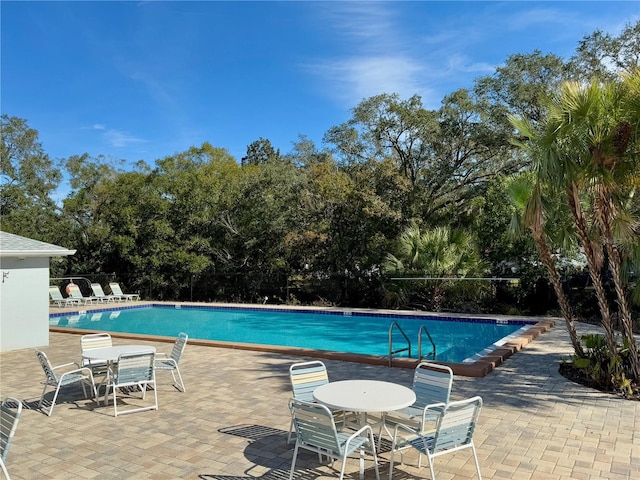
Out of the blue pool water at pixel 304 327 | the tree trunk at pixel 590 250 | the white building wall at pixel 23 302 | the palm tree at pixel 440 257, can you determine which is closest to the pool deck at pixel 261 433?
the tree trunk at pixel 590 250

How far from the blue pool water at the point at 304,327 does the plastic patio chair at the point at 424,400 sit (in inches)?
227

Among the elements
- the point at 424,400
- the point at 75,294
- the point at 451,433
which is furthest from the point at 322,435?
the point at 75,294

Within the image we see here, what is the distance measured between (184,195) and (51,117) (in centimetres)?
980

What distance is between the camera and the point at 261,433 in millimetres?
4996

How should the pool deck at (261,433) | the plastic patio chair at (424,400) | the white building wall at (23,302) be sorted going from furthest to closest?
the white building wall at (23,302) < the plastic patio chair at (424,400) < the pool deck at (261,433)

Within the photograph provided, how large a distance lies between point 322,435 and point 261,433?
1.68 m

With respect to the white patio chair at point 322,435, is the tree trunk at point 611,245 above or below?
above

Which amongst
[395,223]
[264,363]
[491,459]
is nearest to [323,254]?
[395,223]

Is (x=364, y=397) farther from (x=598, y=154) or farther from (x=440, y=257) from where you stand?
(x=440, y=257)

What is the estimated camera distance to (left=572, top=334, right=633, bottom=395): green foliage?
6.38m

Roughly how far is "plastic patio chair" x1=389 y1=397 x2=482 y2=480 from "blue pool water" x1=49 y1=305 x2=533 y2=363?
22.1ft

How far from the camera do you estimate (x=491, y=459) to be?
13.9 feet

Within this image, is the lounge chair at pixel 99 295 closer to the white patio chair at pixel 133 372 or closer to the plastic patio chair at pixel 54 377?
the plastic patio chair at pixel 54 377

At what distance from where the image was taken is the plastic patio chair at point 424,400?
169 inches
